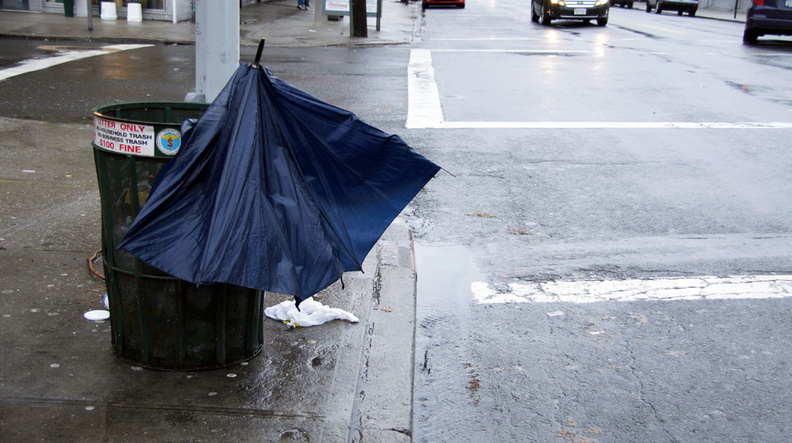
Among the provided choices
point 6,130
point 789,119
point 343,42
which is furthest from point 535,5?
point 6,130

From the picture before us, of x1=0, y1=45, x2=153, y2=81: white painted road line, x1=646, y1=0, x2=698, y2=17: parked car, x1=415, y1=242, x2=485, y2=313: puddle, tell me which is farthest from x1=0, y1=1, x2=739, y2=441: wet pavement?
x1=646, y1=0, x2=698, y2=17: parked car

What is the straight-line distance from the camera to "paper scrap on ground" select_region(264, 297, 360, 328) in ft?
14.7

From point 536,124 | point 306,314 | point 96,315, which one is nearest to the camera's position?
point 96,315

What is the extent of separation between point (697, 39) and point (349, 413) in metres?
22.7

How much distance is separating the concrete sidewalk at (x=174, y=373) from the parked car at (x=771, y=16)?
1799 centimetres

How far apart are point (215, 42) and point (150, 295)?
242 cm

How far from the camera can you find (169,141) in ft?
11.6

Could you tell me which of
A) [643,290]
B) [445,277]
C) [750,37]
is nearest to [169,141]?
[445,277]

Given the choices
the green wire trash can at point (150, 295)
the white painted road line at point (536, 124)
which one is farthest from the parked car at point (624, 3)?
the green wire trash can at point (150, 295)

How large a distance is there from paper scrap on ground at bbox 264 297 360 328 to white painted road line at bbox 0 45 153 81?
32.0ft

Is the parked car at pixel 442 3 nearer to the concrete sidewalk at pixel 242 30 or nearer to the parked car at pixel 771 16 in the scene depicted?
the concrete sidewalk at pixel 242 30

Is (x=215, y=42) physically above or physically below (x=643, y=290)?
above

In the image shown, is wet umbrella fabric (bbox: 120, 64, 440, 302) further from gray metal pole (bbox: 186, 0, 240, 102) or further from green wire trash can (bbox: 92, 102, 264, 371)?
gray metal pole (bbox: 186, 0, 240, 102)

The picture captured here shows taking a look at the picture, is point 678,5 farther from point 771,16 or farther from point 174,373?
point 174,373
